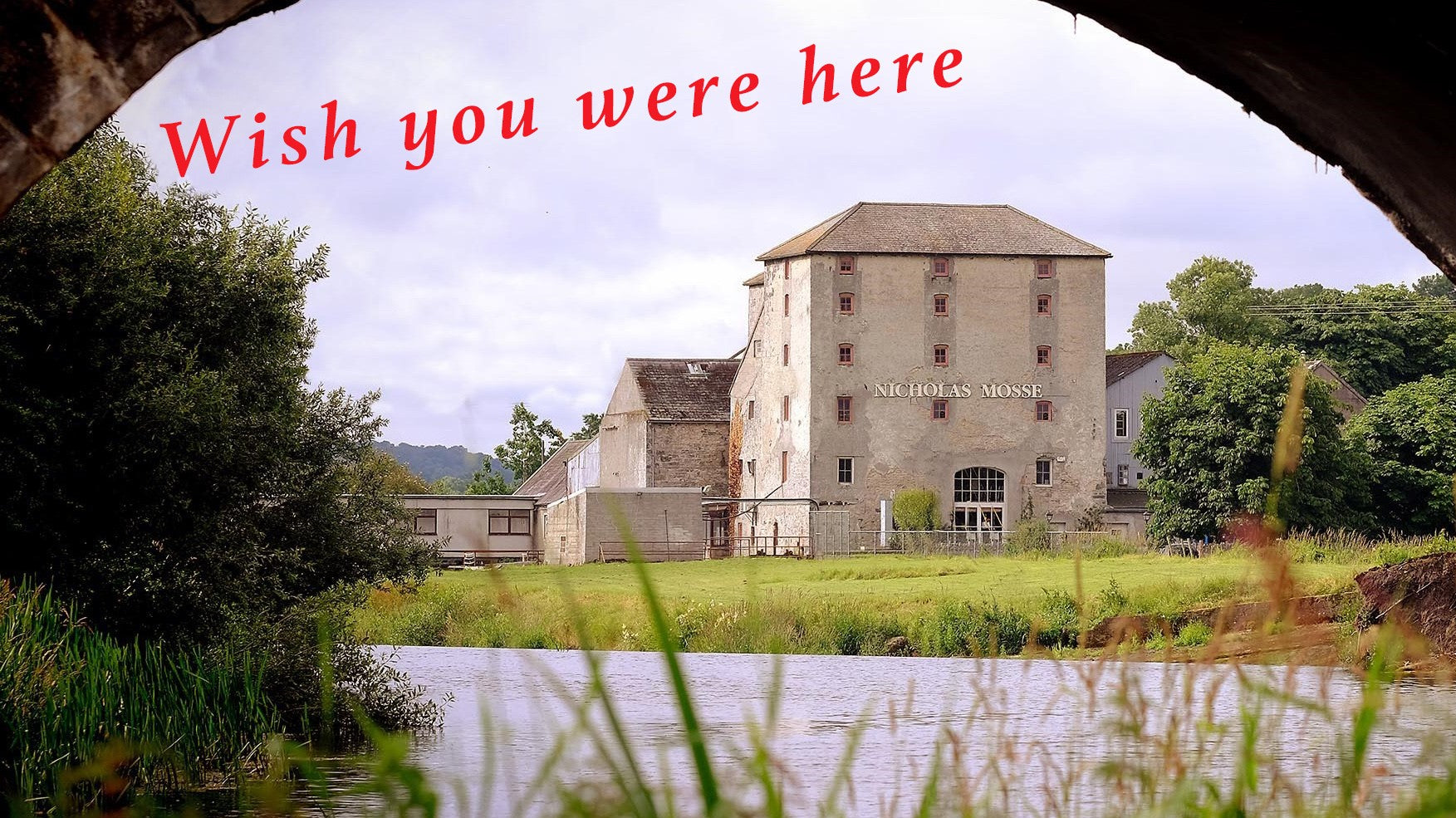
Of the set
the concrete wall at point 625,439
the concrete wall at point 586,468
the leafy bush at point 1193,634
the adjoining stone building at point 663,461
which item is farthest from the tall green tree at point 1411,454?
the concrete wall at point 586,468

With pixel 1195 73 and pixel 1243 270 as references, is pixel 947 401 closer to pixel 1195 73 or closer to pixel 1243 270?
pixel 1243 270

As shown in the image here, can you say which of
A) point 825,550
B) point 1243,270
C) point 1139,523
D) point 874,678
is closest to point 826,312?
point 825,550

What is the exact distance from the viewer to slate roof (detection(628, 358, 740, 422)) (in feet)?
201

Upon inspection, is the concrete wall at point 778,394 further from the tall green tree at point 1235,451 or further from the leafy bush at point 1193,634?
the leafy bush at point 1193,634

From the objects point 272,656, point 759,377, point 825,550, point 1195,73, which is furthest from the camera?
point 759,377

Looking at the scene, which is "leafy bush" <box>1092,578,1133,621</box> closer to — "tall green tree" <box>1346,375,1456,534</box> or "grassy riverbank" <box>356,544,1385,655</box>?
"grassy riverbank" <box>356,544,1385,655</box>

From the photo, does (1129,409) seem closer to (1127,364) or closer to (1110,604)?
(1127,364)

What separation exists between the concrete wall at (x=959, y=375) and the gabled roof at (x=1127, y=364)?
3.47 m

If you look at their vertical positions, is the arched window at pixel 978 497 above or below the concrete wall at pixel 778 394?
below

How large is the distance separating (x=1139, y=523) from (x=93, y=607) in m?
47.7

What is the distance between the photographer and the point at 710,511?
60844 millimetres

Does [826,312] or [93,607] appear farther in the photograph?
[826,312]

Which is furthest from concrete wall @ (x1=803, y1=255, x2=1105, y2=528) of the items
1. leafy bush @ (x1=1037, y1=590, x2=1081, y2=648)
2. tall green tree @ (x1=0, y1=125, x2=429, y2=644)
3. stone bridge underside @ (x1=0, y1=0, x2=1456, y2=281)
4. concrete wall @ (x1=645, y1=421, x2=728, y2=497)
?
stone bridge underside @ (x1=0, y1=0, x2=1456, y2=281)

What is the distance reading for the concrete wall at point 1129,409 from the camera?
59.9m
